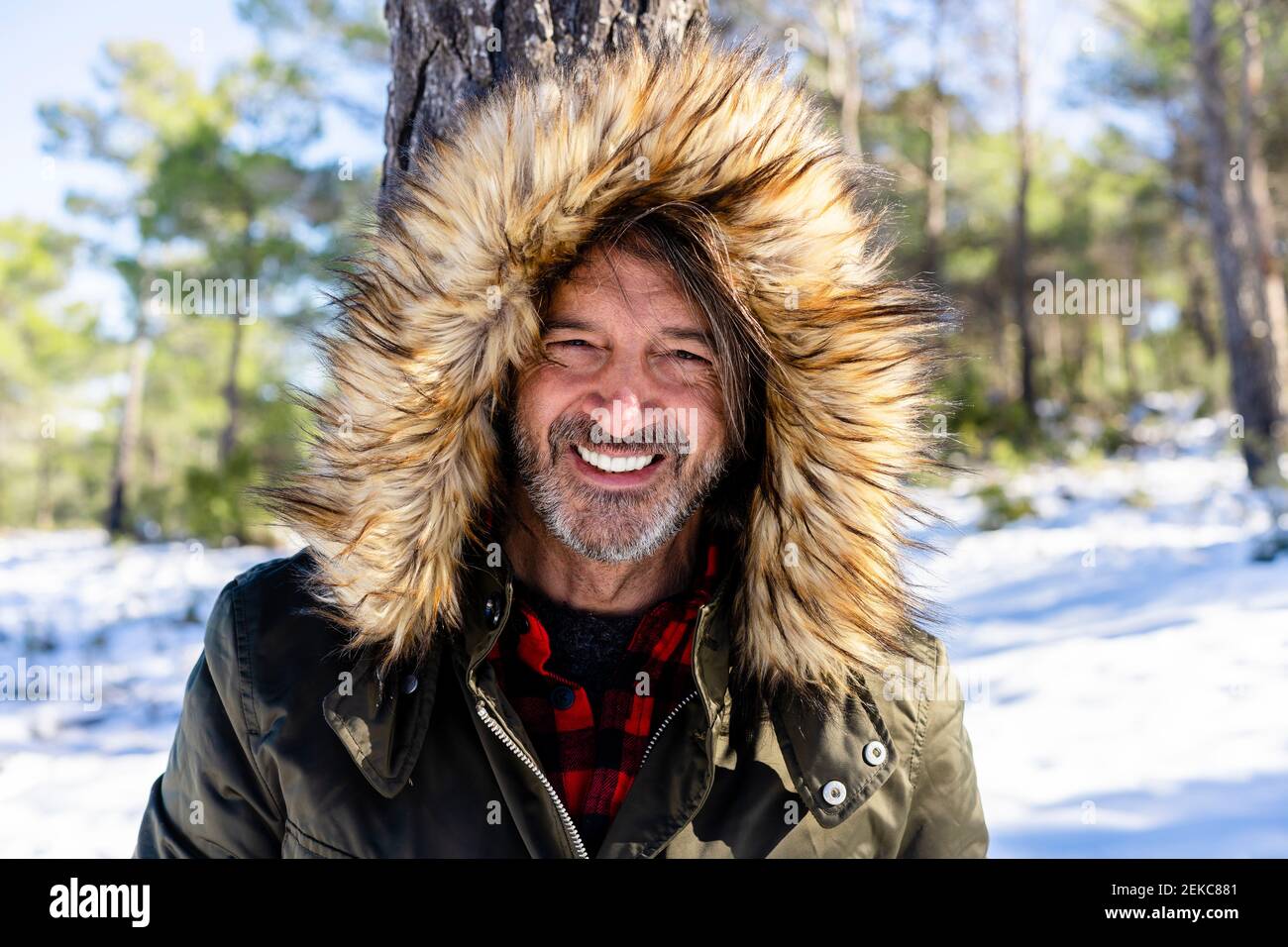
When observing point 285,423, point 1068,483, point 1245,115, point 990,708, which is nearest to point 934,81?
point 1245,115

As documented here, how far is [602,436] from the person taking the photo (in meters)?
1.83

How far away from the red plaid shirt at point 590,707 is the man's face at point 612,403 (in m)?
0.19

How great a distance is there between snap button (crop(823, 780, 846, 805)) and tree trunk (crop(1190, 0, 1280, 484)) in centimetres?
761

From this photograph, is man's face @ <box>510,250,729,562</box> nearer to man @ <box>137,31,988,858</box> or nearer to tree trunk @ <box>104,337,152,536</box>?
man @ <box>137,31,988,858</box>

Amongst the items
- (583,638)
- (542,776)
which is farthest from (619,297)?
(542,776)

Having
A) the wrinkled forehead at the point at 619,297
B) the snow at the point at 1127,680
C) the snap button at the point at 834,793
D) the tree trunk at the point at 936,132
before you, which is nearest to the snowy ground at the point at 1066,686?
the snow at the point at 1127,680

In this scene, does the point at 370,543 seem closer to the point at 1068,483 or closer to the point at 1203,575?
the point at 1203,575

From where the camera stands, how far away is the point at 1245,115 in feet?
26.7

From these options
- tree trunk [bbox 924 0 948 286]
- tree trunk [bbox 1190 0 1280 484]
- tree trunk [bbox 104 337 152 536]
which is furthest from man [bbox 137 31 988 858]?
tree trunk [bbox 104 337 152 536]

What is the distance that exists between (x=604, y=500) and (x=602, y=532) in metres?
0.07

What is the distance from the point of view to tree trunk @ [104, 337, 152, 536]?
14766 mm

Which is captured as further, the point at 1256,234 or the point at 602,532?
the point at 1256,234

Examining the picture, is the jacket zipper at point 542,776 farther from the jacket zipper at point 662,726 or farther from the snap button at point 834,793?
the snap button at point 834,793

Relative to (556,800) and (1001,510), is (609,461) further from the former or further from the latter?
(1001,510)
